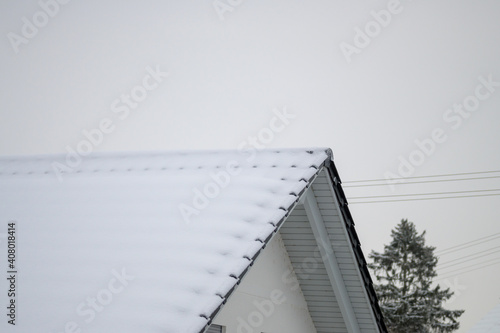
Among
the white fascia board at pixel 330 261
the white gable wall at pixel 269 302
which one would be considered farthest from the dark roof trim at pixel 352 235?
the white gable wall at pixel 269 302

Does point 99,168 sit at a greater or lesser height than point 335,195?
greater

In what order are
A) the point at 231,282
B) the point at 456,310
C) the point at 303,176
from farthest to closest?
the point at 456,310 → the point at 303,176 → the point at 231,282

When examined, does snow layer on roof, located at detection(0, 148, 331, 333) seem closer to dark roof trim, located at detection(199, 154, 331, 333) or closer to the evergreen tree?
→ dark roof trim, located at detection(199, 154, 331, 333)

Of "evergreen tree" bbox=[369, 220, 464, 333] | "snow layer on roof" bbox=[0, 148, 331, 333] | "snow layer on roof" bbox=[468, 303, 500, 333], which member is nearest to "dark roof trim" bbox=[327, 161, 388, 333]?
"snow layer on roof" bbox=[0, 148, 331, 333]

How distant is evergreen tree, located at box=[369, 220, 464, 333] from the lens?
60875 mm

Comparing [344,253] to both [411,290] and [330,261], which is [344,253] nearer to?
[330,261]

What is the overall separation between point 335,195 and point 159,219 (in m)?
2.69

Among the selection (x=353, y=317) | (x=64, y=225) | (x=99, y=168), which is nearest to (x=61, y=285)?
(x=64, y=225)

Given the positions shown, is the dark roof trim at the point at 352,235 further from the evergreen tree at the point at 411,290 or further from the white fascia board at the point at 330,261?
the evergreen tree at the point at 411,290

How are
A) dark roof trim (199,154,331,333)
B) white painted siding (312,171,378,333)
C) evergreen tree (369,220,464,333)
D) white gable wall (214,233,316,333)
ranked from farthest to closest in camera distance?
evergreen tree (369,220,464,333), white painted siding (312,171,378,333), white gable wall (214,233,316,333), dark roof trim (199,154,331,333)

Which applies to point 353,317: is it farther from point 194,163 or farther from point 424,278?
point 424,278

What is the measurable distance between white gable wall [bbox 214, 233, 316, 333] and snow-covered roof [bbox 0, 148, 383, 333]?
3.67 ft

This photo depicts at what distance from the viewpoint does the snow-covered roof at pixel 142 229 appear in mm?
7648

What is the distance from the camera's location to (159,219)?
31.1 ft
